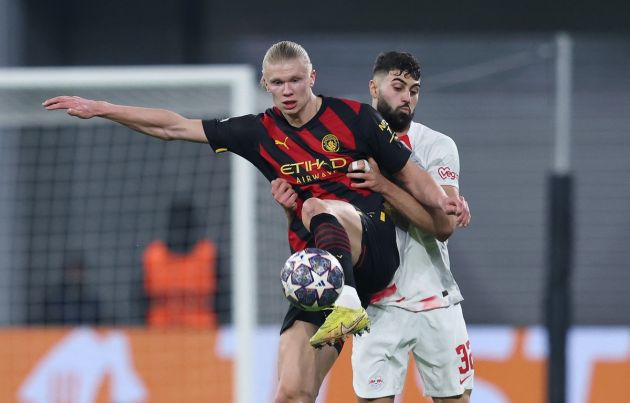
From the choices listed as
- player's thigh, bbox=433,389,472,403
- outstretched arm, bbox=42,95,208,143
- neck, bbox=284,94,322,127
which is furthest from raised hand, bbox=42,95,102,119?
player's thigh, bbox=433,389,472,403

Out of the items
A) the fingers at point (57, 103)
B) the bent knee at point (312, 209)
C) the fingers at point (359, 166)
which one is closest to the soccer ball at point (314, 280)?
the bent knee at point (312, 209)

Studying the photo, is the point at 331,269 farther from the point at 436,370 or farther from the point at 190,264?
the point at 190,264

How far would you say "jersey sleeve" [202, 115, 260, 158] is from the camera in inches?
202

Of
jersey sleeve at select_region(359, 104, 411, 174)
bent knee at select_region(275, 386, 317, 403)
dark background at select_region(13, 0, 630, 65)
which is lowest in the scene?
bent knee at select_region(275, 386, 317, 403)

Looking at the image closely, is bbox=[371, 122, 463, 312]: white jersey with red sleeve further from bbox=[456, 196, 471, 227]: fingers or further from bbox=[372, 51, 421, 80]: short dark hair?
bbox=[456, 196, 471, 227]: fingers

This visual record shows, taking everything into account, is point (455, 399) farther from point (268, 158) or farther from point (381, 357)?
point (268, 158)

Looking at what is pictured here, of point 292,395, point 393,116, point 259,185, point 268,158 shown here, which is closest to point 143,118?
point 268,158

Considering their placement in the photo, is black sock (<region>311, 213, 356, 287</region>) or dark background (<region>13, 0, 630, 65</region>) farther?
dark background (<region>13, 0, 630, 65</region>)

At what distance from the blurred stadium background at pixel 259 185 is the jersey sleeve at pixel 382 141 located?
2.72 metres

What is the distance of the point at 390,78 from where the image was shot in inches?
210

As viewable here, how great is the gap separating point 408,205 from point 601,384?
171 inches

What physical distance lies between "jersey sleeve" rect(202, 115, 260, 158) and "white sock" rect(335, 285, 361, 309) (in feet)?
2.74

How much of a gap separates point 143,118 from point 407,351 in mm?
1595

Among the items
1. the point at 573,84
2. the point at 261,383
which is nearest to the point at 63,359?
the point at 261,383
